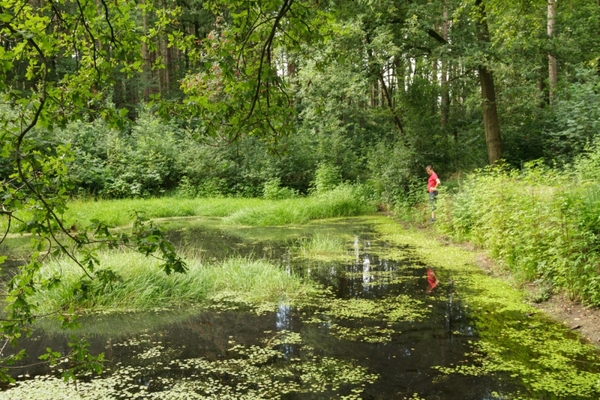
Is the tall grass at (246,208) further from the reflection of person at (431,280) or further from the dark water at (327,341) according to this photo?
the dark water at (327,341)

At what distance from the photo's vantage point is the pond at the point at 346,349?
414cm

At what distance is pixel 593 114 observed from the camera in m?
12.5

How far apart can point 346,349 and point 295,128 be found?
2285 millimetres

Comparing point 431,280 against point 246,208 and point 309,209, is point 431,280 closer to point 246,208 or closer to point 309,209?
point 309,209

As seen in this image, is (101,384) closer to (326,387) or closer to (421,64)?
(326,387)

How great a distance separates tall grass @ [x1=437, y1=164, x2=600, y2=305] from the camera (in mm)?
5629

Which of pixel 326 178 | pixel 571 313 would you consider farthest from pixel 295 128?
pixel 326 178

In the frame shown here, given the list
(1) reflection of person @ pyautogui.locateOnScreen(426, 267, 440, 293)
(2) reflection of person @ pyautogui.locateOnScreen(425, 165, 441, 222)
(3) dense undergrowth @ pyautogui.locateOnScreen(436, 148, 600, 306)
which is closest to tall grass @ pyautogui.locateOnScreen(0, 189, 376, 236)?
(2) reflection of person @ pyautogui.locateOnScreen(425, 165, 441, 222)

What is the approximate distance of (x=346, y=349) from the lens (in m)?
5.00

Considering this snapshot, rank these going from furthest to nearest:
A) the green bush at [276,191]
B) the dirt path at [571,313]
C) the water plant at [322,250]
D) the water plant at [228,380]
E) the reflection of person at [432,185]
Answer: the green bush at [276,191]
the reflection of person at [432,185]
the water plant at [322,250]
the dirt path at [571,313]
the water plant at [228,380]

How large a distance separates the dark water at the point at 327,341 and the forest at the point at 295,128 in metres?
0.65

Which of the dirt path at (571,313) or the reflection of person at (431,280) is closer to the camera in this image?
the dirt path at (571,313)

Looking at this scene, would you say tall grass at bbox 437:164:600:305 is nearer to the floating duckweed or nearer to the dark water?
the dark water

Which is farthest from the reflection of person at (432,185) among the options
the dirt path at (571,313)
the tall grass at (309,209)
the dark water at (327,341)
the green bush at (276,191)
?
the green bush at (276,191)
